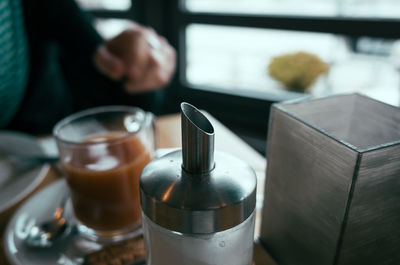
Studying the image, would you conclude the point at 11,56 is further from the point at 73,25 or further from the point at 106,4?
the point at 106,4

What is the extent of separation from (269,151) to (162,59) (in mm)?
497

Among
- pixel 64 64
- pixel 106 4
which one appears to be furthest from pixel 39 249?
pixel 106 4

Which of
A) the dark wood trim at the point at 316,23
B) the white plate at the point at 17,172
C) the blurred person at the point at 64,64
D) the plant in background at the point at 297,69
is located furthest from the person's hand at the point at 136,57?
the plant in background at the point at 297,69

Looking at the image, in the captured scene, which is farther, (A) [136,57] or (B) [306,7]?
(B) [306,7]

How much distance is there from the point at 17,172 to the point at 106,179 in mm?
269

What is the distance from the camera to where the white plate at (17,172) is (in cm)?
52

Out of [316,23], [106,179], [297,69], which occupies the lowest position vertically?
[297,69]

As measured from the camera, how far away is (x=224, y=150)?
0.65m

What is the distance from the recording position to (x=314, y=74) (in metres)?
1.37

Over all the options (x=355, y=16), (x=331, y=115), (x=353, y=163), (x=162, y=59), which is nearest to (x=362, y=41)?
(x=355, y=16)

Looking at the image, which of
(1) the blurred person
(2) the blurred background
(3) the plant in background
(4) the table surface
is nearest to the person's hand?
(1) the blurred person

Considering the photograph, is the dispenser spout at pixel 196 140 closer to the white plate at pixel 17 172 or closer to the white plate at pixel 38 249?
the white plate at pixel 38 249

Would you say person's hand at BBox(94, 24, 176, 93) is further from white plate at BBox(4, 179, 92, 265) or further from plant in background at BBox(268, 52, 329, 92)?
plant in background at BBox(268, 52, 329, 92)

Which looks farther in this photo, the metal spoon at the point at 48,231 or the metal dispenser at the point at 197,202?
the metal spoon at the point at 48,231
